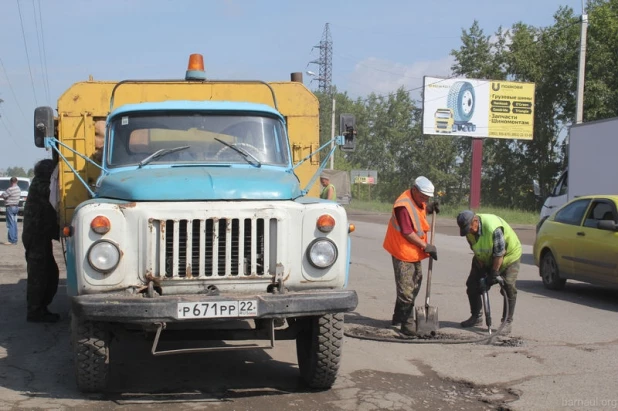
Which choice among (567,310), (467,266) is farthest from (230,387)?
(467,266)

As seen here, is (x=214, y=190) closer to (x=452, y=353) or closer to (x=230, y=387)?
(x=230, y=387)

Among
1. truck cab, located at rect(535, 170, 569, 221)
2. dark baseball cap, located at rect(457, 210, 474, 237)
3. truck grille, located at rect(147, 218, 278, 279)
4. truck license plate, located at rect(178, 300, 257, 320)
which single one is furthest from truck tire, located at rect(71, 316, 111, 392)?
truck cab, located at rect(535, 170, 569, 221)

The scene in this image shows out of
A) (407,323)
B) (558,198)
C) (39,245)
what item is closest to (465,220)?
(407,323)

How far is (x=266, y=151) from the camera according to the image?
22.7 ft

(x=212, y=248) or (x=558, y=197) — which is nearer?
(x=212, y=248)

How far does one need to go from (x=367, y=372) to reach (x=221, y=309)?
6.19 feet

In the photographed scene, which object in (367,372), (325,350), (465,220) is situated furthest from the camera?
(465,220)

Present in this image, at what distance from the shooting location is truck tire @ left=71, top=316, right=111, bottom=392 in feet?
18.3

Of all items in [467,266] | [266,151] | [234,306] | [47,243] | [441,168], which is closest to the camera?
[234,306]

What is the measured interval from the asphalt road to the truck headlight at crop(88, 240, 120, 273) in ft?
3.33

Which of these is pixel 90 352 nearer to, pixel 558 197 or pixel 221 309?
pixel 221 309

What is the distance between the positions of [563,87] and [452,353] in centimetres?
4387

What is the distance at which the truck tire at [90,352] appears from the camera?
220 inches

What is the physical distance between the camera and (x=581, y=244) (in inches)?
453
